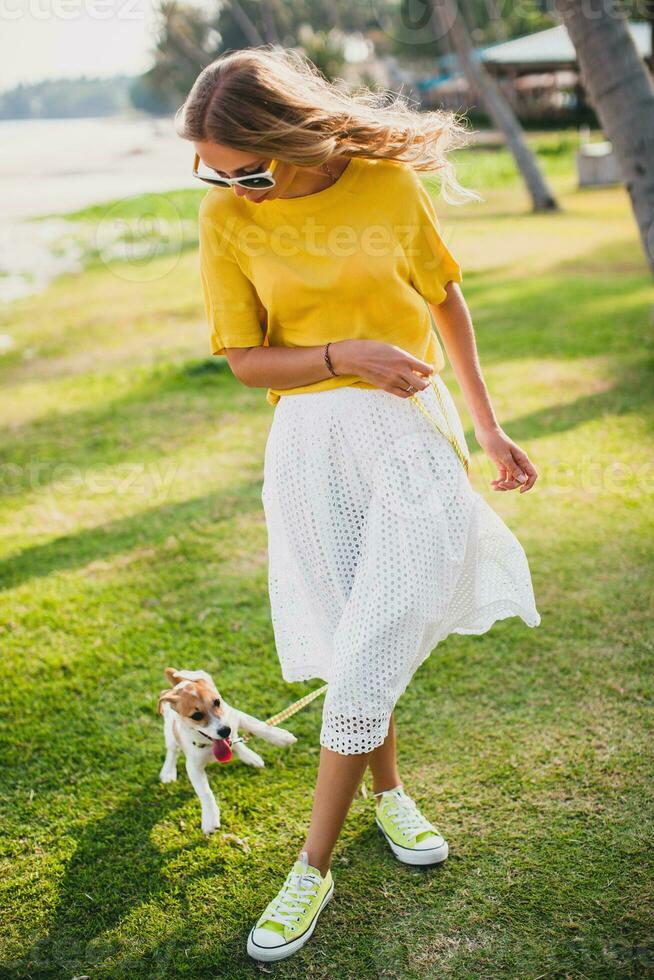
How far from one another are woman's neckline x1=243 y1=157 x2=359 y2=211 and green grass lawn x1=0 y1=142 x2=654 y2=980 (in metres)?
1.79

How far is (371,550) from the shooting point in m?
2.11

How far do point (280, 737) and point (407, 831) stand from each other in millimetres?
551

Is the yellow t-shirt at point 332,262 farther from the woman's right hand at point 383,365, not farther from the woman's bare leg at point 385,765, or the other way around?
the woman's bare leg at point 385,765

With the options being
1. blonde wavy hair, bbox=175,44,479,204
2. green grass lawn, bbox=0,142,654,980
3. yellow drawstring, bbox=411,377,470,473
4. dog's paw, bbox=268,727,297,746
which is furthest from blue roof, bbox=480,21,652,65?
dog's paw, bbox=268,727,297,746

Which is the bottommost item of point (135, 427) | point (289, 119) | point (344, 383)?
point (135, 427)

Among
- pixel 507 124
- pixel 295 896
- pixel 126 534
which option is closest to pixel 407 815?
pixel 295 896

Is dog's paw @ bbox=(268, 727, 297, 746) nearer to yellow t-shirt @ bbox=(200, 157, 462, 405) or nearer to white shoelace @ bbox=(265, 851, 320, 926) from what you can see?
white shoelace @ bbox=(265, 851, 320, 926)

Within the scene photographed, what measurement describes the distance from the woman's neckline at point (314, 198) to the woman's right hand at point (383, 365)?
0.33 m

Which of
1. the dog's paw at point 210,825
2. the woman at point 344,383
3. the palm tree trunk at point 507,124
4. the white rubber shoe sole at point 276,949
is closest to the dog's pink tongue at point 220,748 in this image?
the dog's paw at point 210,825

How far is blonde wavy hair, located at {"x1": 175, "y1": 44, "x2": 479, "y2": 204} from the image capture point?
1888 mm

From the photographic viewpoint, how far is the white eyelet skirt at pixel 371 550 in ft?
6.84

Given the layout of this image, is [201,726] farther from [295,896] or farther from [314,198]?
[314,198]

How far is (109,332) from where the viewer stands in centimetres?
912

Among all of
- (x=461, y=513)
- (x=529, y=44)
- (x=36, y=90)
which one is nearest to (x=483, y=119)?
(x=529, y=44)
